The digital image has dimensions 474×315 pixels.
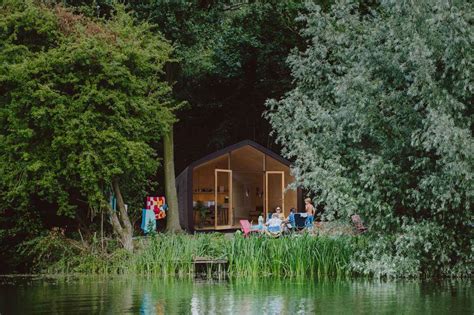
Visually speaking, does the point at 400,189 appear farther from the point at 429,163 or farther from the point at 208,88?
the point at 208,88

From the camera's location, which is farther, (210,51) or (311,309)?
(210,51)

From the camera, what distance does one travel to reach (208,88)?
37062 millimetres

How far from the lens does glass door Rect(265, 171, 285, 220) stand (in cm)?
3409

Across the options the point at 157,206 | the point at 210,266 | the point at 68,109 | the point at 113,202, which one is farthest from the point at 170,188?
the point at 210,266

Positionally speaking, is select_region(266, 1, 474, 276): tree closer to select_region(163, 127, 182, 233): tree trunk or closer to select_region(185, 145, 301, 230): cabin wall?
select_region(163, 127, 182, 233): tree trunk

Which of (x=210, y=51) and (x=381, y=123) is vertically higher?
(x=210, y=51)

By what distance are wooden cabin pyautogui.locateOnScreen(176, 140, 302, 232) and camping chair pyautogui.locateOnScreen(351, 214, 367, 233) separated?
11.9 metres

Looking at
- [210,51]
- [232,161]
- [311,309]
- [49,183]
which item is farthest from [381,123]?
[232,161]

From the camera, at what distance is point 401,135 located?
18.7 m

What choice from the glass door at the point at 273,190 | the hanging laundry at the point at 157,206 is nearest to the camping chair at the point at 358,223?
the hanging laundry at the point at 157,206

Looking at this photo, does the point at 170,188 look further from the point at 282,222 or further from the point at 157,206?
the point at 282,222

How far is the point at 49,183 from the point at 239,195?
14.5m

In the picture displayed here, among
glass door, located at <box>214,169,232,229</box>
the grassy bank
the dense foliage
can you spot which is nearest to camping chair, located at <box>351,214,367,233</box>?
the grassy bank

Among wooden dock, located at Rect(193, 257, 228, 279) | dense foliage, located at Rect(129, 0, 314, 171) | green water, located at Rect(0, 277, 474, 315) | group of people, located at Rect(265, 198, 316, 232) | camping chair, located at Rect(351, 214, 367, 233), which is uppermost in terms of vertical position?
dense foliage, located at Rect(129, 0, 314, 171)
